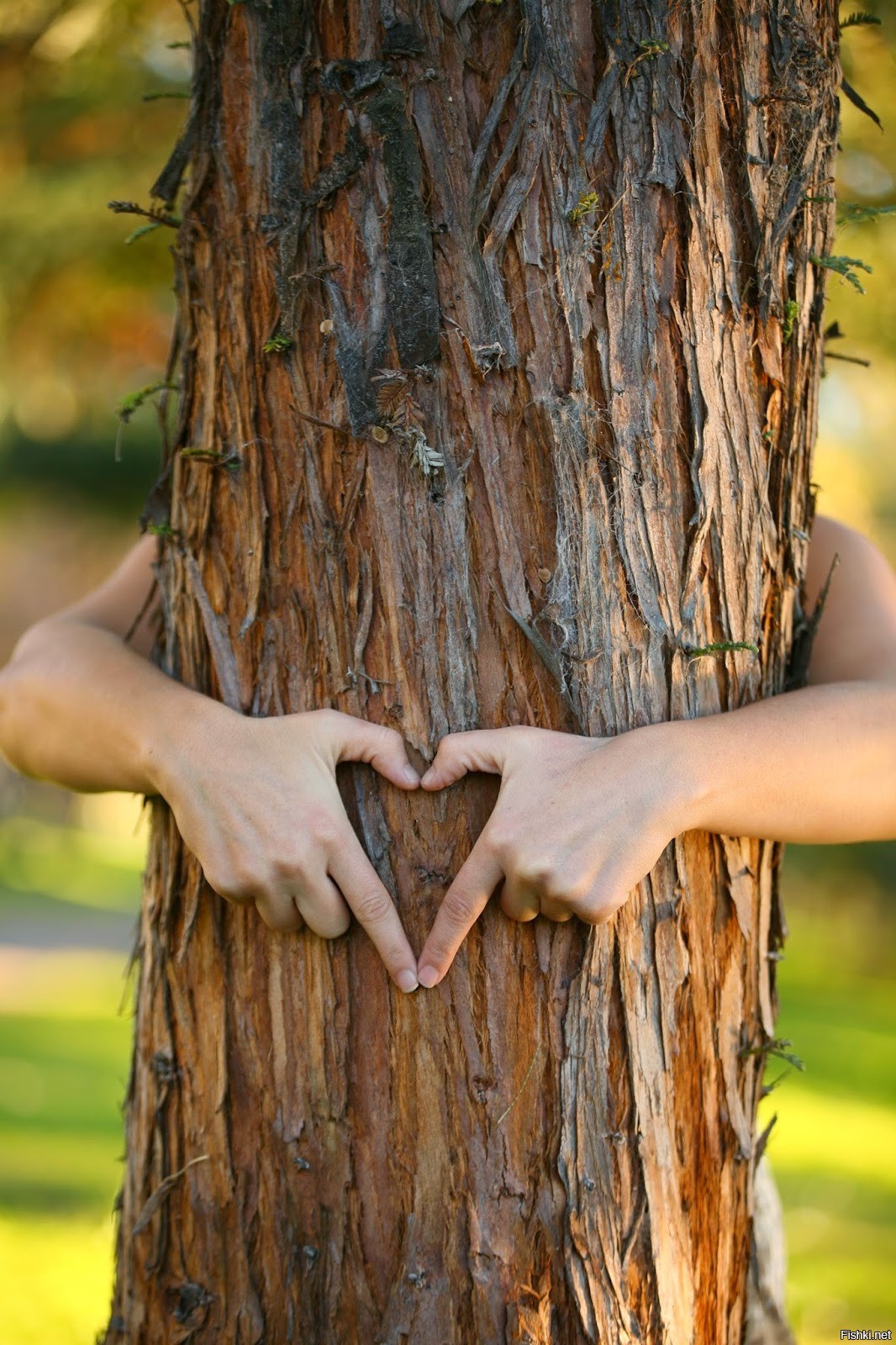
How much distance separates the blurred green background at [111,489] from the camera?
381cm

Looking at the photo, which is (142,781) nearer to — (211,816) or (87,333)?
(211,816)

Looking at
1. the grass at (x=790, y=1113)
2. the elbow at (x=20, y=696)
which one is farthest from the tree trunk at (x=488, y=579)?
the grass at (x=790, y=1113)

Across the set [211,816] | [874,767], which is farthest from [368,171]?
[874,767]

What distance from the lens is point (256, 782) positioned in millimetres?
1479

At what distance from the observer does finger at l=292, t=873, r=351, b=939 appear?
1.46 metres

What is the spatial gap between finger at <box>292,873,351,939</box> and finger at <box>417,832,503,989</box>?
0.12m

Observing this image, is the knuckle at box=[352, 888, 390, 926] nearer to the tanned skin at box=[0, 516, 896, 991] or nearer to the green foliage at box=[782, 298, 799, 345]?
the tanned skin at box=[0, 516, 896, 991]

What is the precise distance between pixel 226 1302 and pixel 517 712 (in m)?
0.96

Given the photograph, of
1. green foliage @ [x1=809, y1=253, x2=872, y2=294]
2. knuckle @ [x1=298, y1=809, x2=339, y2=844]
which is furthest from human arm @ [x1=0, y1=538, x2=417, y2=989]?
green foliage @ [x1=809, y1=253, x2=872, y2=294]

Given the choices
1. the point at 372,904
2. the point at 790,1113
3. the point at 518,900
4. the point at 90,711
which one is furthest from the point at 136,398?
the point at 790,1113

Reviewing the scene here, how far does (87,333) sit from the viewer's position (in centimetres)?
582

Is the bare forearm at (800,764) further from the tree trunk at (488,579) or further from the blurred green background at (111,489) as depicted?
the blurred green background at (111,489)

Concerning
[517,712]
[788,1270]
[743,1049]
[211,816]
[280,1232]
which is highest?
[517,712]

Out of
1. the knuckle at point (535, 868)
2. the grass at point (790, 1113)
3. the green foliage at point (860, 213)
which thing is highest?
the green foliage at point (860, 213)
